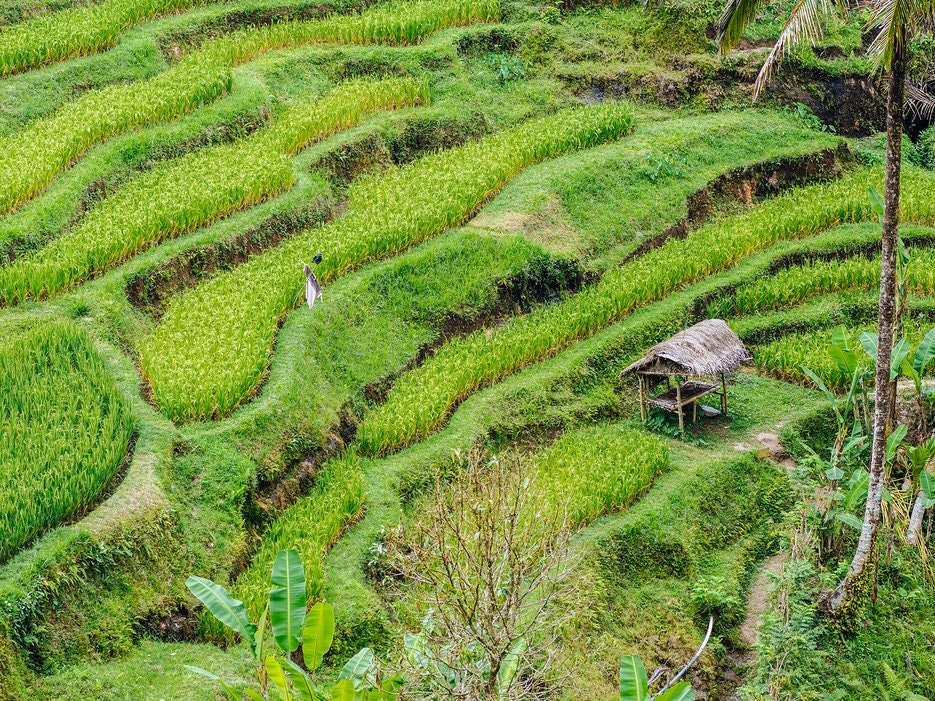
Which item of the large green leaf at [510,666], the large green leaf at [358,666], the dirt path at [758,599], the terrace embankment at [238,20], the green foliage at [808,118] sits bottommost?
the dirt path at [758,599]

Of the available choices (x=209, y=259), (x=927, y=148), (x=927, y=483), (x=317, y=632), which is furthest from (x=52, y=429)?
(x=927, y=148)

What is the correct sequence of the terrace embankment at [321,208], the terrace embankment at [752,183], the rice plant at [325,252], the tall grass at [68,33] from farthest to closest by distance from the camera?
the terrace embankment at [752,183] → the tall grass at [68,33] → the terrace embankment at [321,208] → the rice plant at [325,252]

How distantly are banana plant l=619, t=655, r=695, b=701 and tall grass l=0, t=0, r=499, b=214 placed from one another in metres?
8.66

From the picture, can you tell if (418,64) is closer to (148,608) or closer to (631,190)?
(631,190)

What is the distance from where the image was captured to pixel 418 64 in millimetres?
16922

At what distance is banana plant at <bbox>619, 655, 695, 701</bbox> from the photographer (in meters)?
6.75

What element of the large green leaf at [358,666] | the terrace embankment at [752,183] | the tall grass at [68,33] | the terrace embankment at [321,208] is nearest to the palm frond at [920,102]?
the terrace embankment at [752,183]

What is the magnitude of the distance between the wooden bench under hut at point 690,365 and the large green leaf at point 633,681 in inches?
208

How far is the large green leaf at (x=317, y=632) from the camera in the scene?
21.7 feet

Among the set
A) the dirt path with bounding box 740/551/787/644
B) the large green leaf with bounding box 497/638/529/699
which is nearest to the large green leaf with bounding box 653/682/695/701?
the large green leaf with bounding box 497/638/529/699

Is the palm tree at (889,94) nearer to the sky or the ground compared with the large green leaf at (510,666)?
nearer to the sky

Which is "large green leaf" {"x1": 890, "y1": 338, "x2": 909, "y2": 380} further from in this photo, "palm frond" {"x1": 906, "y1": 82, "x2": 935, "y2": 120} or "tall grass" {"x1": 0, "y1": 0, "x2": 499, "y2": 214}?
"tall grass" {"x1": 0, "y1": 0, "x2": 499, "y2": 214}

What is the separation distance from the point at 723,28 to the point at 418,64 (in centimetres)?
807

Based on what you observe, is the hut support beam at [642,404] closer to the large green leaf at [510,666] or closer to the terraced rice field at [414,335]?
the terraced rice field at [414,335]
